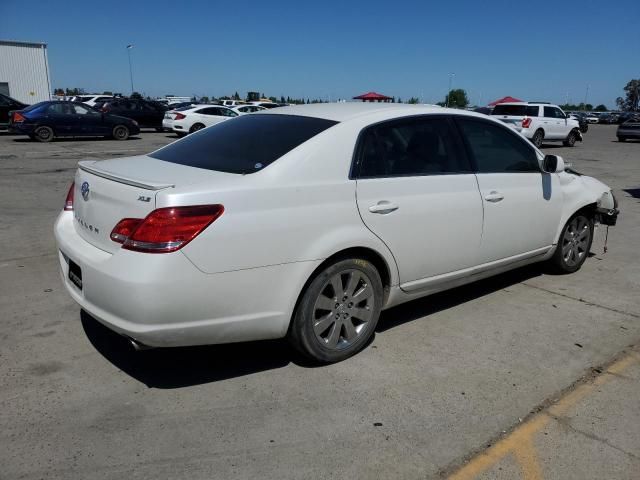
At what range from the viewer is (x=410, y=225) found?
3.68 meters

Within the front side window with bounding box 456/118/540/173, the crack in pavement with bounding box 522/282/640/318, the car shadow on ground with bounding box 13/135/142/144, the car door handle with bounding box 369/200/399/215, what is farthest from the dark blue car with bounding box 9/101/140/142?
the car door handle with bounding box 369/200/399/215

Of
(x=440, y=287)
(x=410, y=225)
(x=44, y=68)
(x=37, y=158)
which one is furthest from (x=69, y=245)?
(x=44, y=68)

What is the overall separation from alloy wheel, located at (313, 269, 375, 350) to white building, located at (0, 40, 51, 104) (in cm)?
3326

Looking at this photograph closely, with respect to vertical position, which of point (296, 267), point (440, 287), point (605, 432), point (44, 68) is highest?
point (44, 68)

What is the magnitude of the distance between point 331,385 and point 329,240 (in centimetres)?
86

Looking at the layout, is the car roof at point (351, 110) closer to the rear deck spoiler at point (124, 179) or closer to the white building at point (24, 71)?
the rear deck spoiler at point (124, 179)

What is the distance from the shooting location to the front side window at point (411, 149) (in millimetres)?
3596

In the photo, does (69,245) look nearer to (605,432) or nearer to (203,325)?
(203,325)

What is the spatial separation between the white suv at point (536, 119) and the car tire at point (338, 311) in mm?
19789

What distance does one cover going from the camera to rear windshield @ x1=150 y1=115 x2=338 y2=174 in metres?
3.37

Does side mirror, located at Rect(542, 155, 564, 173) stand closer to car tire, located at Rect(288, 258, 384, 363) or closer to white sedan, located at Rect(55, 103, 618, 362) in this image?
white sedan, located at Rect(55, 103, 618, 362)

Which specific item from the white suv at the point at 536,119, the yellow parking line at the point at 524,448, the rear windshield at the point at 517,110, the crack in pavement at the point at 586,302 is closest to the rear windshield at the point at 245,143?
the yellow parking line at the point at 524,448

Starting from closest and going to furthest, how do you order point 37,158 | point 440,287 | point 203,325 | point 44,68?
point 203,325, point 440,287, point 37,158, point 44,68

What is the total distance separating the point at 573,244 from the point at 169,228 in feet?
13.5
